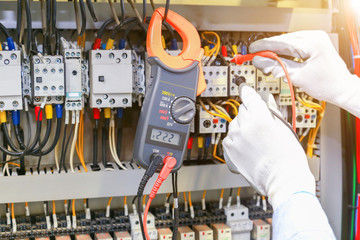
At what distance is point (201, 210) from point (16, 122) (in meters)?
Answer: 0.79

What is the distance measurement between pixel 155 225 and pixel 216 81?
60 centimetres

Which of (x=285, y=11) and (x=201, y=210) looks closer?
(x=285, y=11)

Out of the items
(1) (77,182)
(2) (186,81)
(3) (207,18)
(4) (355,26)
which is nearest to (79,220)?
(1) (77,182)

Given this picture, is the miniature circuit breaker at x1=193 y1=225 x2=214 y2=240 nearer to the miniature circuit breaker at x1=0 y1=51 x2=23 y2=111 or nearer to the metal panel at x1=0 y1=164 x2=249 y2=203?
the metal panel at x1=0 y1=164 x2=249 y2=203

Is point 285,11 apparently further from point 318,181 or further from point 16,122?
point 16,122

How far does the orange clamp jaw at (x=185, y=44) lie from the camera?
141 centimetres

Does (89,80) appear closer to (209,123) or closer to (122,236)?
(209,123)

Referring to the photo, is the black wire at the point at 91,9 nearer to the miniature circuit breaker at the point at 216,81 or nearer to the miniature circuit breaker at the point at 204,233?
the miniature circuit breaker at the point at 216,81

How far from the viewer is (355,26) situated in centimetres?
183

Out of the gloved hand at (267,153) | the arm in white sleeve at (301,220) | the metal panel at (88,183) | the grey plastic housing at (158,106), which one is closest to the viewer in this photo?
the arm in white sleeve at (301,220)

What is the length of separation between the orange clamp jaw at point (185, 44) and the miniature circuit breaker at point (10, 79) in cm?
43

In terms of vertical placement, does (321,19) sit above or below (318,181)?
above

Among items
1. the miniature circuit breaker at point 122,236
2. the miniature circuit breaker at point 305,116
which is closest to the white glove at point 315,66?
the miniature circuit breaker at point 305,116

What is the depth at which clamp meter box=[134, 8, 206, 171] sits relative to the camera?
1410mm
